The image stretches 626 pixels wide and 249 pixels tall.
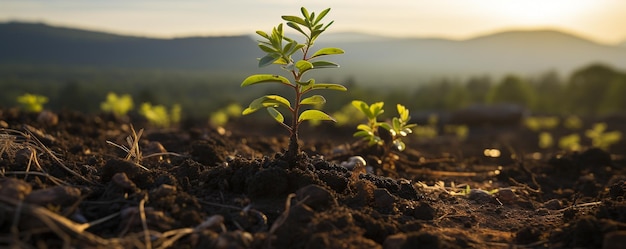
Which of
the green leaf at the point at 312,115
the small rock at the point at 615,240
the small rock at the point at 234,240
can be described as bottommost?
the small rock at the point at 234,240

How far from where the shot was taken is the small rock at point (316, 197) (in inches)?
97.0

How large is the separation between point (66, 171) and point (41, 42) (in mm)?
84653

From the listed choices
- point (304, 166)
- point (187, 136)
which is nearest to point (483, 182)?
point (304, 166)

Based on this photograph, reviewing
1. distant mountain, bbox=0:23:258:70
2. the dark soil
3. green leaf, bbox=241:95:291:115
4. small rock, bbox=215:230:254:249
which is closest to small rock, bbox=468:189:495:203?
the dark soil

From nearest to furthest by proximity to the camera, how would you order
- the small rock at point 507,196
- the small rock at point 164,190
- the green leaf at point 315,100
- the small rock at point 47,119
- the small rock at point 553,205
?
the small rock at point 164,190 < the green leaf at point 315,100 < the small rock at point 553,205 < the small rock at point 507,196 < the small rock at point 47,119

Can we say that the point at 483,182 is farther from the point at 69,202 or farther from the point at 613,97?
the point at 613,97

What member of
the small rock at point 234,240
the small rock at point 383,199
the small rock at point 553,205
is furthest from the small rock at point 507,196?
the small rock at point 234,240

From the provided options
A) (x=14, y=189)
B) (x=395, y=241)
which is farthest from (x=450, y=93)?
(x=14, y=189)

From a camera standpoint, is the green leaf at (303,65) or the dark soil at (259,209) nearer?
the dark soil at (259,209)

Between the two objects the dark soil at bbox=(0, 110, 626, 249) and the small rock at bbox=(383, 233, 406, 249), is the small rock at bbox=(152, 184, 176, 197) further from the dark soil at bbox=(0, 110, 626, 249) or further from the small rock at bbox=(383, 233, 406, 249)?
the small rock at bbox=(383, 233, 406, 249)

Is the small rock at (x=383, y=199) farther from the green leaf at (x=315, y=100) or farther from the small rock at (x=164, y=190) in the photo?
the small rock at (x=164, y=190)

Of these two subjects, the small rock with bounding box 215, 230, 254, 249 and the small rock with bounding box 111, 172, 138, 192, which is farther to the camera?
the small rock with bounding box 111, 172, 138, 192

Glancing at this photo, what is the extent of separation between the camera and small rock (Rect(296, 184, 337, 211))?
8.08 ft

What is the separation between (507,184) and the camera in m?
4.22
